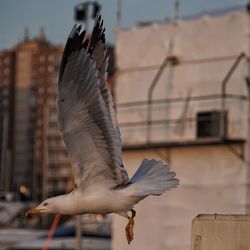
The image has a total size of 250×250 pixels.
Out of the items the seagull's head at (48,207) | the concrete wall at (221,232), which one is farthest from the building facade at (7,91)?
the concrete wall at (221,232)

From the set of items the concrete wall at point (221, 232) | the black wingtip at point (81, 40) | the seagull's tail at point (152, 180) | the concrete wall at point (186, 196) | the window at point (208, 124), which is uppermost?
the black wingtip at point (81, 40)

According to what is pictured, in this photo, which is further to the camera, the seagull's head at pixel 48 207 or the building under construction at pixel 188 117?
the building under construction at pixel 188 117

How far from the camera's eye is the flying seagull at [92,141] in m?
8.75

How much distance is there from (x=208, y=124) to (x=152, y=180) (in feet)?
32.3

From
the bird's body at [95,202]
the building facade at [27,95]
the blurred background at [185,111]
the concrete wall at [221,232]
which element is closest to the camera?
the concrete wall at [221,232]

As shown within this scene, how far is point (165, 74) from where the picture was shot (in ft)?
63.2

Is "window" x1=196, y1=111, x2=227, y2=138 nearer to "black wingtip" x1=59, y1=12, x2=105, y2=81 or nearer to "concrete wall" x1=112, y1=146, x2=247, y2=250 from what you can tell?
"concrete wall" x1=112, y1=146, x2=247, y2=250

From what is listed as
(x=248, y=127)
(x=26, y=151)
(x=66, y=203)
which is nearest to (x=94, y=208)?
(x=66, y=203)

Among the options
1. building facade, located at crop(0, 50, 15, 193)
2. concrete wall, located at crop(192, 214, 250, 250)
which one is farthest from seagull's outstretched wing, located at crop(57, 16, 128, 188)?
building facade, located at crop(0, 50, 15, 193)

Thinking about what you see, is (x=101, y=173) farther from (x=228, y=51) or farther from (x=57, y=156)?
(x=57, y=156)

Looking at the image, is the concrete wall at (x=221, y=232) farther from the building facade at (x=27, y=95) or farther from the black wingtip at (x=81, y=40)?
the building facade at (x=27, y=95)

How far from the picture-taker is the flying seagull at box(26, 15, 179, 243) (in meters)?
8.75

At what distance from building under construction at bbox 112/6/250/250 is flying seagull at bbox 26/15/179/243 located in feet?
29.3

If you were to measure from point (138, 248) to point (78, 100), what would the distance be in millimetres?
10443
